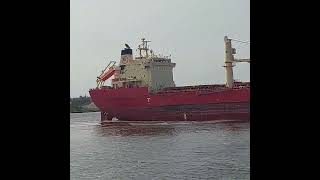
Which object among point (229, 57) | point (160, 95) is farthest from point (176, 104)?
point (229, 57)

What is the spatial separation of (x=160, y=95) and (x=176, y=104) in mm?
1070

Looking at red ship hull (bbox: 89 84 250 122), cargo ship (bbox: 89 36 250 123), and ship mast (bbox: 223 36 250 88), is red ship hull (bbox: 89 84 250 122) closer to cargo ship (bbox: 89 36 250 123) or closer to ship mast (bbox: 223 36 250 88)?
cargo ship (bbox: 89 36 250 123)

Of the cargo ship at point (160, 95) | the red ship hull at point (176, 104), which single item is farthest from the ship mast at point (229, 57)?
the red ship hull at point (176, 104)

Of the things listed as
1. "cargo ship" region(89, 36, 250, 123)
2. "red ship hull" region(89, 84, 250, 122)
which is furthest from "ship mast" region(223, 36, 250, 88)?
"red ship hull" region(89, 84, 250, 122)

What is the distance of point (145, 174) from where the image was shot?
8.02 m

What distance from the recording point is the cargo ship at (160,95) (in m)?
20.4

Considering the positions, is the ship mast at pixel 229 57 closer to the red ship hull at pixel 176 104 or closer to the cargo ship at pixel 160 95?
the cargo ship at pixel 160 95

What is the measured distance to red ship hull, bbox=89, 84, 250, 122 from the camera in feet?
66.5
